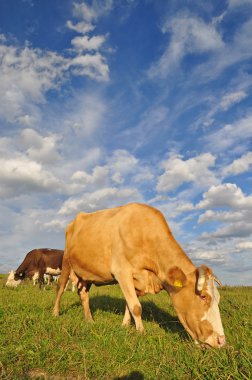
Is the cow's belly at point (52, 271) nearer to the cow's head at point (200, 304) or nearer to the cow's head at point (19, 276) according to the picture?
the cow's head at point (19, 276)

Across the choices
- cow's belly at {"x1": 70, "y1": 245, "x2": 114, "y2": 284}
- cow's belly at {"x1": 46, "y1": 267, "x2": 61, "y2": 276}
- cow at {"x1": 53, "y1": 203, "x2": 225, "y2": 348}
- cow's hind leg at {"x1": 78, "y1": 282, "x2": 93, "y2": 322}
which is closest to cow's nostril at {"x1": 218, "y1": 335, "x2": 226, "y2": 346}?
cow at {"x1": 53, "y1": 203, "x2": 225, "y2": 348}

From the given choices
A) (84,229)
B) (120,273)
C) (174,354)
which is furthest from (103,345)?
(84,229)

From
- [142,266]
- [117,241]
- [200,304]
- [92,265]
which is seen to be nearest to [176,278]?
[200,304]

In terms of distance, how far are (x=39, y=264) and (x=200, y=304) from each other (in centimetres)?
1940

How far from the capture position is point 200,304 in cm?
647

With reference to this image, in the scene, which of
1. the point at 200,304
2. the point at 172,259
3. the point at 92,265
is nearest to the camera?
the point at 200,304

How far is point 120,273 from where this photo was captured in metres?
8.05

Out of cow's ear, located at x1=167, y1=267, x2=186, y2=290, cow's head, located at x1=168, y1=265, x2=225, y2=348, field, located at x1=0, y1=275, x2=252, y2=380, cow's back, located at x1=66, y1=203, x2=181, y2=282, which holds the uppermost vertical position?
cow's back, located at x1=66, y1=203, x2=181, y2=282

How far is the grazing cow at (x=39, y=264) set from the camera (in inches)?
922

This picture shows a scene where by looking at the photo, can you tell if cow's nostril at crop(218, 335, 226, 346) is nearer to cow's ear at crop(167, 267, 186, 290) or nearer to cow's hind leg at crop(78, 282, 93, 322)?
cow's ear at crop(167, 267, 186, 290)

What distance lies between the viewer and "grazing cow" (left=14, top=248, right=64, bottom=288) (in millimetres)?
23406

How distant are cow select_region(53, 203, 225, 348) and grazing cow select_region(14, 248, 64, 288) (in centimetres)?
1391

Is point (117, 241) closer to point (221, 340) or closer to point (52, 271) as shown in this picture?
point (221, 340)

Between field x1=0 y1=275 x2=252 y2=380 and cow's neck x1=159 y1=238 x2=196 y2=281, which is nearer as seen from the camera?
field x1=0 y1=275 x2=252 y2=380
